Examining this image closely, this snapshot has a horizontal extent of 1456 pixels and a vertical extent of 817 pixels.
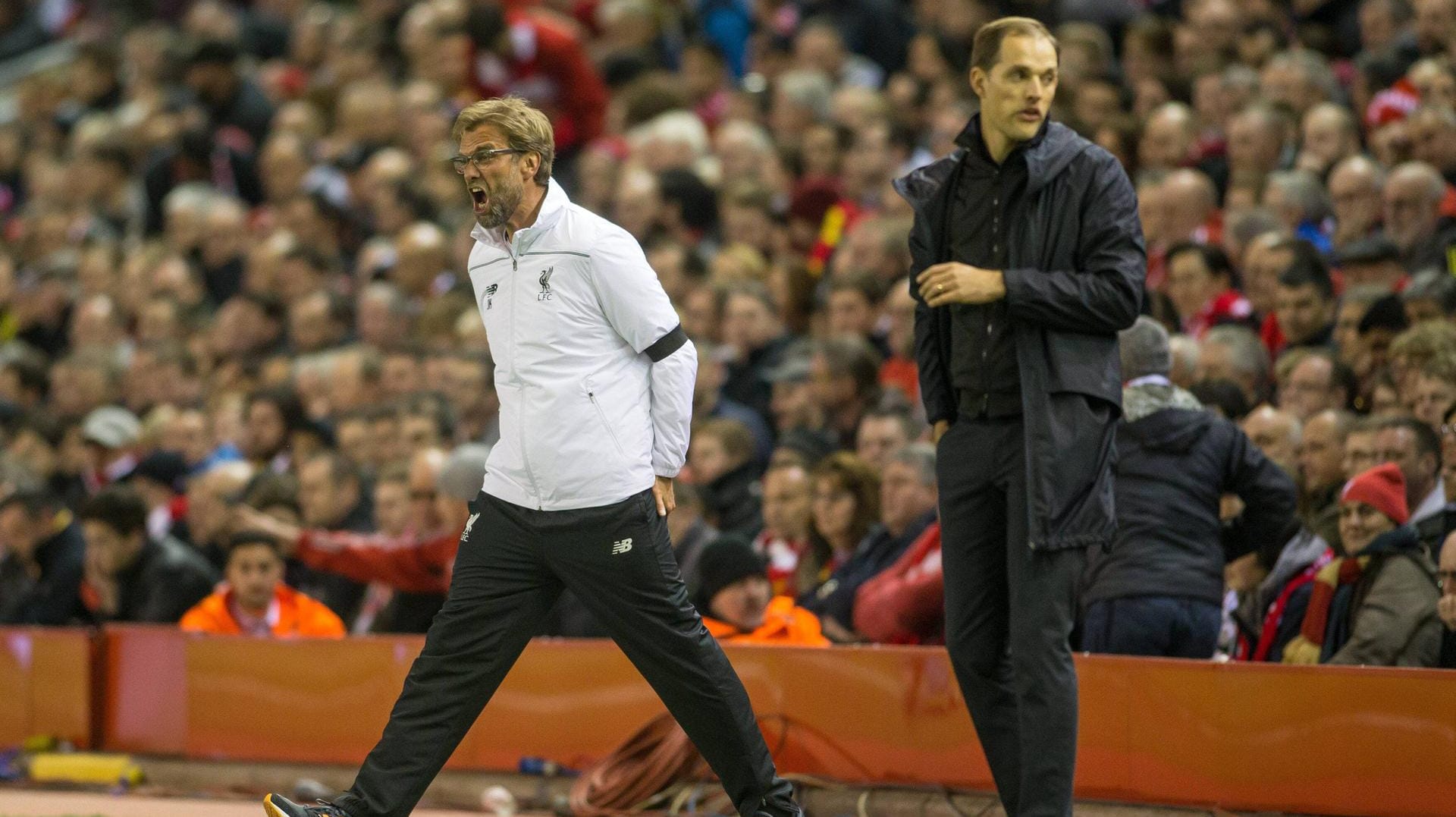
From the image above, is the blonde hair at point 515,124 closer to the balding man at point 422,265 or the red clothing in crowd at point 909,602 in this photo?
the red clothing in crowd at point 909,602

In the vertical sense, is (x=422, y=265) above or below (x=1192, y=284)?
below

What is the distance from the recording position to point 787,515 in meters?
8.85

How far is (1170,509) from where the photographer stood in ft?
22.4

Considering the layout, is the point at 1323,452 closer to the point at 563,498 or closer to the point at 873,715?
the point at 873,715

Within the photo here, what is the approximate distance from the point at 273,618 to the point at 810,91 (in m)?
5.63

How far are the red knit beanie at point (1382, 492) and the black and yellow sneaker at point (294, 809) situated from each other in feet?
11.7

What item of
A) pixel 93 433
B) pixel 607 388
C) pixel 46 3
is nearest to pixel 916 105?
pixel 93 433

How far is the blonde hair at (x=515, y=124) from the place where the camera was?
18.3 ft

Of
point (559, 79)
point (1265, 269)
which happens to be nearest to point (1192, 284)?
point (1265, 269)

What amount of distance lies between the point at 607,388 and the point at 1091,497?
53.2 inches

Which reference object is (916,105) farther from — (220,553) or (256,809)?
(256,809)

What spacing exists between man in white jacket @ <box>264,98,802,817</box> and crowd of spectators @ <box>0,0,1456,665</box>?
77.7 inches

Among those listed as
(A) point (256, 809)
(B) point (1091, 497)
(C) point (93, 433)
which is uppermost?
(B) point (1091, 497)

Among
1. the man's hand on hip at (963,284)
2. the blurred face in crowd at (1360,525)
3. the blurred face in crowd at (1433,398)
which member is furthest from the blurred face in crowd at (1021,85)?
the blurred face in crowd at (1433,398)
